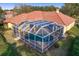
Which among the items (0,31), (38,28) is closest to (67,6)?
(38,28)

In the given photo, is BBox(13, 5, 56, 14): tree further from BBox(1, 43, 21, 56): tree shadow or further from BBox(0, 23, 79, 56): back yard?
BBox(1, 43, 21, 56): tree shadow

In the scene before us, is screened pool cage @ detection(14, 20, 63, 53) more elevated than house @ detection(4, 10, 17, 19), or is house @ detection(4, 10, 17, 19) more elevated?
house @ detection(4, 10, 17, 19)

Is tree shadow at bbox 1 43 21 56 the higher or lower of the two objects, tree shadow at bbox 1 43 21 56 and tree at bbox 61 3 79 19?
the lower

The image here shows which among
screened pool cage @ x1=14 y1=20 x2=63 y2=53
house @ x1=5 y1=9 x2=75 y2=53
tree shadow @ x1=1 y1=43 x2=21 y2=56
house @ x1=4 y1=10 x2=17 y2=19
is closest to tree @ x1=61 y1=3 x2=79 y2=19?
house @ x1=5 y1=9 x2=75 y2=53

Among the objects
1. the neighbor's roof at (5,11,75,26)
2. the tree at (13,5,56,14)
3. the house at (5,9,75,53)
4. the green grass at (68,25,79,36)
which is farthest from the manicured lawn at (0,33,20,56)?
the green grass at (68,25,79,36)

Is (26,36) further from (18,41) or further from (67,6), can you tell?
(67,6)

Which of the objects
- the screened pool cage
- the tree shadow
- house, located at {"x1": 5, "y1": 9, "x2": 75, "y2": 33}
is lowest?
the tree shadow

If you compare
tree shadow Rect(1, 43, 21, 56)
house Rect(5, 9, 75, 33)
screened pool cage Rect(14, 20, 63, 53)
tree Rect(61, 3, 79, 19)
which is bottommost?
tree shadow Rect(1, 43, 21, 56)

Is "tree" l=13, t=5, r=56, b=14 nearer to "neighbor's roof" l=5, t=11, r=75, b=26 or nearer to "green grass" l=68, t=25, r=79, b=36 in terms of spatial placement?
"neighbor's roof" l=5, t=11, r=75, b=26

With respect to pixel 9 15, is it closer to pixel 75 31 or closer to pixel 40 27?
pixel 40 27

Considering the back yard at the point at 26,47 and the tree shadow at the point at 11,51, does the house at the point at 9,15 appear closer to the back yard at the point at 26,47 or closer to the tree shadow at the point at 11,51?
the back yard at the point at 26,47
